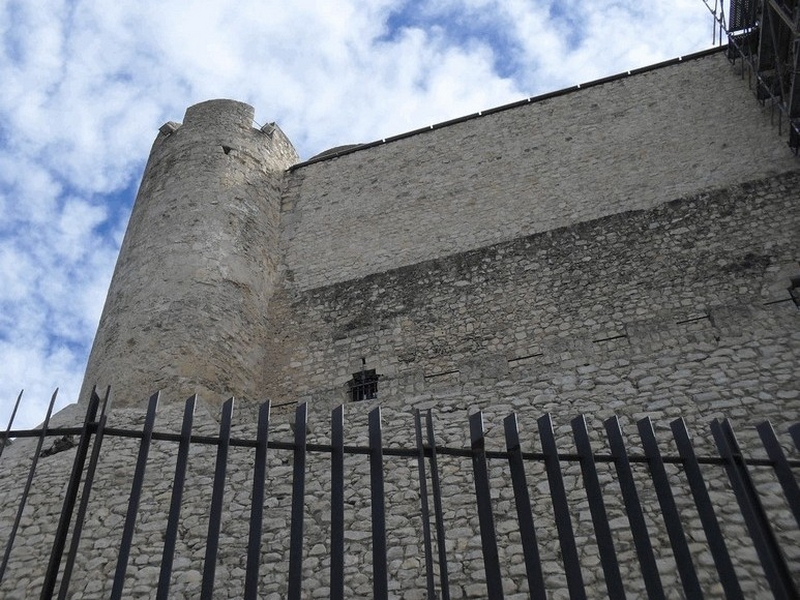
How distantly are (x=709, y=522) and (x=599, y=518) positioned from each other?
0.57 meters

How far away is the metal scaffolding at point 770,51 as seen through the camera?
412 inches

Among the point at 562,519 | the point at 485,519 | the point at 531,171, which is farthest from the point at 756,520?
the point at 531,171

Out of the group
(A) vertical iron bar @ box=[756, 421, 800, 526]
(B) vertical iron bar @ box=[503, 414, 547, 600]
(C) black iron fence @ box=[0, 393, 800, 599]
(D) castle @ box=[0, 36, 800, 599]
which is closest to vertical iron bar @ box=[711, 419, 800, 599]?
(C) black iron fence @ box=[0, 393, 800, 599]

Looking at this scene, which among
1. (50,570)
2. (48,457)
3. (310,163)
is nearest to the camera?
(50,570)

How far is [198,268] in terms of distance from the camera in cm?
1136

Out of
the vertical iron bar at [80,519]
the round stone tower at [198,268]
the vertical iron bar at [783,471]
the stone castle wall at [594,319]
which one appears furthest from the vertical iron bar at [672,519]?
the round stone tower at [198,268]

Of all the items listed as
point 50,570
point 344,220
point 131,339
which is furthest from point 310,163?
point 50,570

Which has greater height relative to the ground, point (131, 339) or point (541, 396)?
point (131, 339)

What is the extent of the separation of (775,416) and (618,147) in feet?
22.0

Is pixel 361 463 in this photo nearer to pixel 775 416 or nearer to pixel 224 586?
pixel 224 586

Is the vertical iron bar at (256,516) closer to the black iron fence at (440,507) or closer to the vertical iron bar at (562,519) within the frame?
the black iron fence at (440,507)

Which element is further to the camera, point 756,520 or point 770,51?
point 770,51

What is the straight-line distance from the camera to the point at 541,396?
7656mm

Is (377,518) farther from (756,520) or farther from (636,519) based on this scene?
(756,520)
